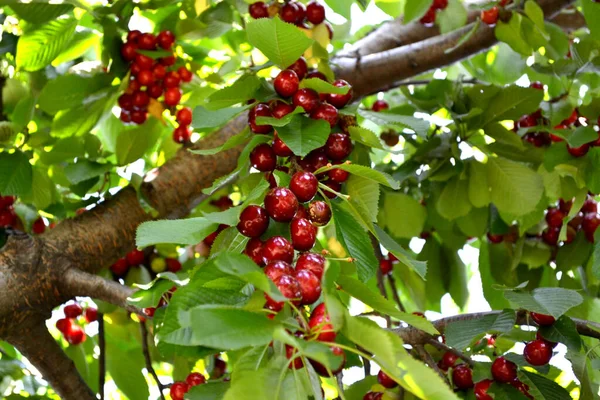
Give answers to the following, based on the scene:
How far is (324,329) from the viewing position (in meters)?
0.68

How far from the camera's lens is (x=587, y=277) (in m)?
1.69

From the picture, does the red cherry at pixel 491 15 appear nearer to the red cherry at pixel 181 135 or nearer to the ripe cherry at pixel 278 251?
the red cherry at pixel 181 135

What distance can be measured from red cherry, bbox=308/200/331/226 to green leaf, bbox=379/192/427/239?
76 centimetres

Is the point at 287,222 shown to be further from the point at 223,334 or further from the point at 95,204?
the point at 95,204

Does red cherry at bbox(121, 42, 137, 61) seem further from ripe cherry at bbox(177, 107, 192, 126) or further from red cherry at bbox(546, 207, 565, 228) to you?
red cherry at bbox(546, 207, 565, 228)

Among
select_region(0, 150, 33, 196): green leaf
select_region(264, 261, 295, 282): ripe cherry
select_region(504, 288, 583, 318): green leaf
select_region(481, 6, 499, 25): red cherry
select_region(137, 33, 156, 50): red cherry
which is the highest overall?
select_region(264, 261, 295, 282): ripe cherry

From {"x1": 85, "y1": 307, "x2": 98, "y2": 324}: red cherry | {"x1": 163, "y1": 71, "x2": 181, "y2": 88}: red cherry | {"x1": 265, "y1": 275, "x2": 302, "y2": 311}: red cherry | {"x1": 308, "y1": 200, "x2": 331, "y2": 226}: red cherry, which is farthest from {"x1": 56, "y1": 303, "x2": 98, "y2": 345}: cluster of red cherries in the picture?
{"x1": 265, "y1": 275, "x2": 302, "y2": 311}: red cherry

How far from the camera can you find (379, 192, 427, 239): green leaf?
5.33 feet

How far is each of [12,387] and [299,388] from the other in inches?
42.9

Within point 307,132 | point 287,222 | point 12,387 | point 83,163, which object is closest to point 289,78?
point 307,132

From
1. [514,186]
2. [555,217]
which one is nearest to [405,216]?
[514,186]

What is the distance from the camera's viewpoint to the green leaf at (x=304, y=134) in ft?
3.04

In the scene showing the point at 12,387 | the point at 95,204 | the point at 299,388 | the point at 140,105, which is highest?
the point at 299,388

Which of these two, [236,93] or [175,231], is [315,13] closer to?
[236,93]
